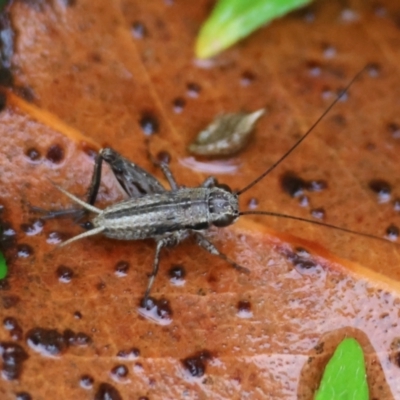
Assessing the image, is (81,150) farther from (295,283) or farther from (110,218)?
(295,283)

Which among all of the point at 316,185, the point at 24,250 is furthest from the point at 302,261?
the point at 24,250

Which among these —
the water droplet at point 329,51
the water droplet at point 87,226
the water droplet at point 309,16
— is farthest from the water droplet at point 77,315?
the water droplet at point 309,16

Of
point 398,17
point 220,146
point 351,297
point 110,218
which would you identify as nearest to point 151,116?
point 220,146

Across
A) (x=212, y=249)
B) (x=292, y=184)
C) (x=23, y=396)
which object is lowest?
(x=23, y=396)

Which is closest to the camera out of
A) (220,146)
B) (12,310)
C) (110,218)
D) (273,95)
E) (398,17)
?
(12,310)

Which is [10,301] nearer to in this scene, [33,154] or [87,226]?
[87,226]

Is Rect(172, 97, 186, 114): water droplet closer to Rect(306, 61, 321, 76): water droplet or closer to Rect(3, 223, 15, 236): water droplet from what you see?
Rect(306, 61, 321, 76): water droplet
